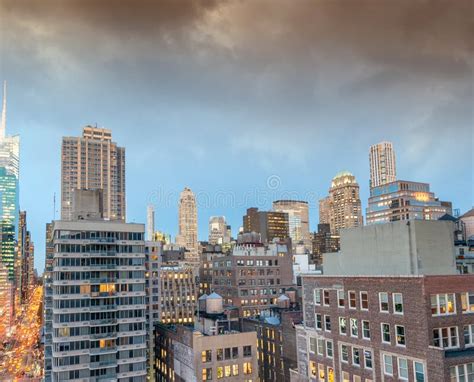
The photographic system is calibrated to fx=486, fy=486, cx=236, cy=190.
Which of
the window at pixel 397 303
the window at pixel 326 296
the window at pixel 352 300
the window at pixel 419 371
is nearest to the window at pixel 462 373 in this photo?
the window at pixel 419 371

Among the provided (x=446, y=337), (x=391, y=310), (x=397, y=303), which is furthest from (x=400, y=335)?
(x=446, y=337)

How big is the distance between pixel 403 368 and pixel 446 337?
5607 mm

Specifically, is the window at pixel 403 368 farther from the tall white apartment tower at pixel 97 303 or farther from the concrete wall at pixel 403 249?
the tall white apartment tower at pixel 97 303

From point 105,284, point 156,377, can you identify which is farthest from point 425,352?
point 156,377

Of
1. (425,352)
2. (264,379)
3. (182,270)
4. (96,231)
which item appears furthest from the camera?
(182,270)

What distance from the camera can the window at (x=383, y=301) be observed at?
5269 cm

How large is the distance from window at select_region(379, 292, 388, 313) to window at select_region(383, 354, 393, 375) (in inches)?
194

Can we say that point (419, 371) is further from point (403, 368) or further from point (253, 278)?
point (253, 278)

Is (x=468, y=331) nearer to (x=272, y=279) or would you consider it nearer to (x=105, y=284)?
(x=105, y=284)

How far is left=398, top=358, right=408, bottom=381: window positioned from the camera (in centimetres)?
5028

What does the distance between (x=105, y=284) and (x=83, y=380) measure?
19.7 metres

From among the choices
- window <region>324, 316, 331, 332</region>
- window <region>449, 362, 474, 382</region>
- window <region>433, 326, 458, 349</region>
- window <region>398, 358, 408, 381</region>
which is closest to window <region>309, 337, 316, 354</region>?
window <region>324, 316, 331, 332</region>

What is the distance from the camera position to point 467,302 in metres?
50.5

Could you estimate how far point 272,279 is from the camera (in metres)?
182
